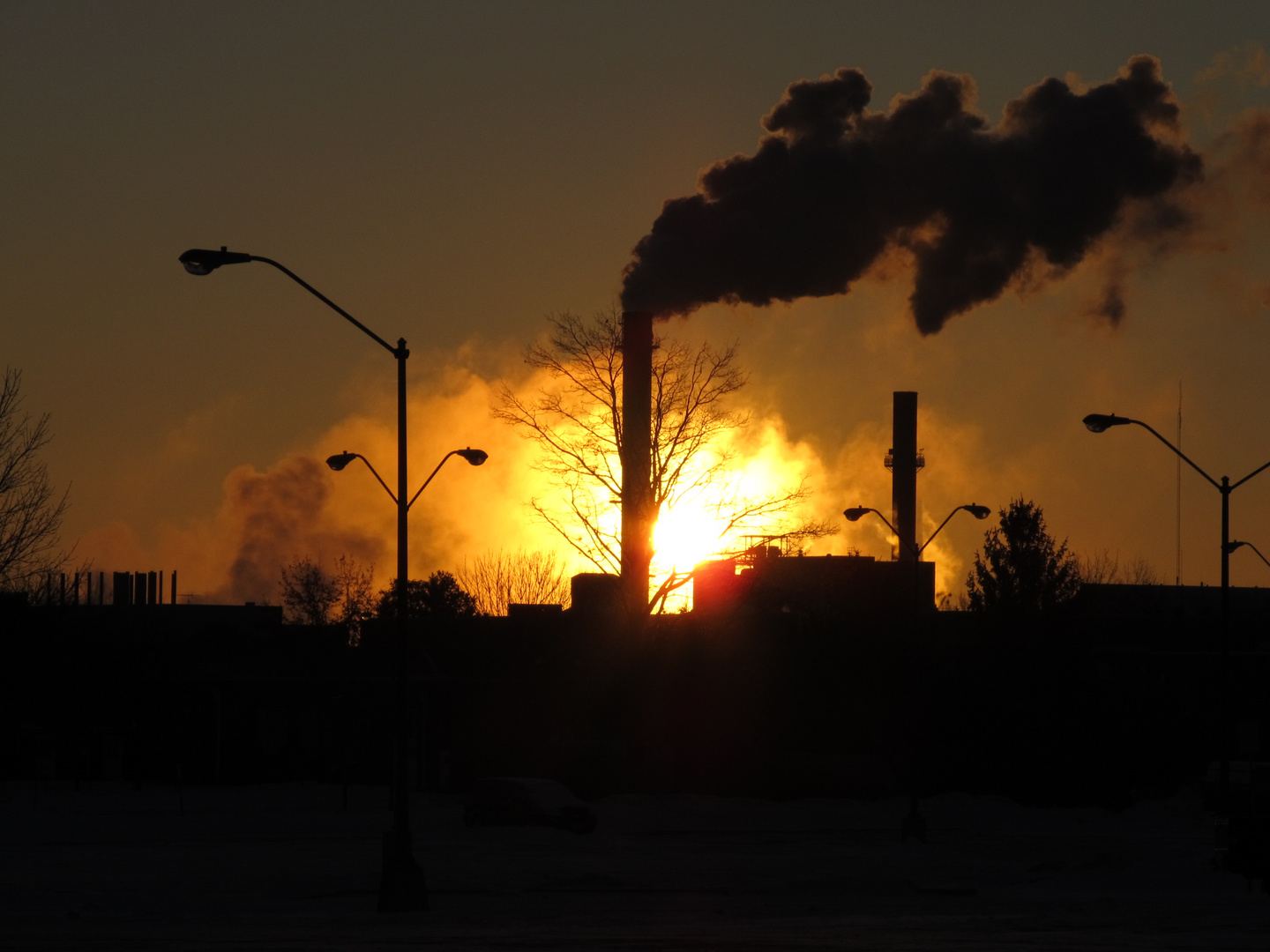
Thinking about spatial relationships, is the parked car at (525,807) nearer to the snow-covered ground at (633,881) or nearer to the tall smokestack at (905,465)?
the snow-covered ground at (633,881)

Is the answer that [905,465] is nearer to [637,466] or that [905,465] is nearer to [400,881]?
[637,466]

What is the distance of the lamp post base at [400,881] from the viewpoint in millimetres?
21688

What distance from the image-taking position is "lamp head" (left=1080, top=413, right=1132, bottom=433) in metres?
30.7

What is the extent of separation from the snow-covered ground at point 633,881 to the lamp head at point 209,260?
8.17 meters

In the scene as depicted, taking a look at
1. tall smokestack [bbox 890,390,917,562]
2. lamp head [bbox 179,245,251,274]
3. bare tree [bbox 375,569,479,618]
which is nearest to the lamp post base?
lamp head [bbox 179,245,251,274]

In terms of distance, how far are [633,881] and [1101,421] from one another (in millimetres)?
11979

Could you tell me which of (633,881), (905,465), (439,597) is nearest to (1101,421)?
(633,881)

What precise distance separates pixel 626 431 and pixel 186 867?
2622 cm

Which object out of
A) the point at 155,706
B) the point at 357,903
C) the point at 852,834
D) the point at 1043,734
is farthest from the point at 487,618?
the point at 357,903

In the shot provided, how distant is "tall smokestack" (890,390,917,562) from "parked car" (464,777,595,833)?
40.6m

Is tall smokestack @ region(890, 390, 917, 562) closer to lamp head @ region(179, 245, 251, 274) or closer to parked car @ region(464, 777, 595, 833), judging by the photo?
parked car @ region(464, 777, 595, 833)

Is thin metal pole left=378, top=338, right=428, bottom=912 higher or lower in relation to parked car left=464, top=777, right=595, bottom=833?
higher

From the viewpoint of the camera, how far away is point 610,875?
27.1 metres

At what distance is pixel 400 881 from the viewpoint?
71.5 feet
